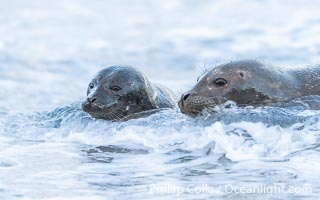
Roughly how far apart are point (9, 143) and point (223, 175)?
8.05 feet

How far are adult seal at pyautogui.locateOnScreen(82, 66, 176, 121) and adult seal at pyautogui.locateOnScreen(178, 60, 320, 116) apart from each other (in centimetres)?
97

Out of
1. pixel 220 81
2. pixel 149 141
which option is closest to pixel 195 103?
pixel 220 81

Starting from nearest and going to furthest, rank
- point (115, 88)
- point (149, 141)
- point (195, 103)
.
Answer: point (149, 141) → point (195, 103) → point (115, 88)

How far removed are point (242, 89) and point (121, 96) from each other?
1.42 m

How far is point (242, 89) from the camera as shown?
8.09 meters

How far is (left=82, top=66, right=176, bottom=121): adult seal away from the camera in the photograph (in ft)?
29.0

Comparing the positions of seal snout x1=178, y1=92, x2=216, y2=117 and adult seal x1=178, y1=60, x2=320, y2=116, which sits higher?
adult seal x1=178, y1=60, x2=320, y2=116

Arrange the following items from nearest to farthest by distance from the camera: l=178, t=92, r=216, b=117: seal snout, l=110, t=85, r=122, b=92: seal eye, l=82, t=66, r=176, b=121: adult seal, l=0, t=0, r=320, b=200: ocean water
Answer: l=0, t=0, r=320, b=200: ocean water, l=178, t=92, r=216, b=117: seal snout, l=82, t=66, r=176, b=121: adult seal, l=110, t=85, r=122, b=92: seal eye

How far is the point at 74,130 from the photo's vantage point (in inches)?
338

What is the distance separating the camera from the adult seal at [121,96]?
8852 millimetres

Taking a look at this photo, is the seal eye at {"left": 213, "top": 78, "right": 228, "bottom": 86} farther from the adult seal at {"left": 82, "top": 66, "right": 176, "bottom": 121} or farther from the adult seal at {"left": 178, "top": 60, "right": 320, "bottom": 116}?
the adult seal at {"left": 82, "top": 66, "right": 176, "bottom": 121}

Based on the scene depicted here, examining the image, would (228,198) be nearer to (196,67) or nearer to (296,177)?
(296,177)

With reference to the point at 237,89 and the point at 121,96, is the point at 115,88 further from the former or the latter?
the point at 237,89

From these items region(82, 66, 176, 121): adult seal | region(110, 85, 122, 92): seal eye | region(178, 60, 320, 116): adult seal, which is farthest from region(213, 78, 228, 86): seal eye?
region(110, 85, 122, 92): seal eye
